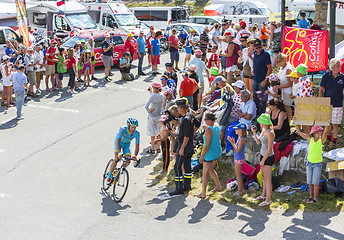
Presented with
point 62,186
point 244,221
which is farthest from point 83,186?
point 244,221

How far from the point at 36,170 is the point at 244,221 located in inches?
216

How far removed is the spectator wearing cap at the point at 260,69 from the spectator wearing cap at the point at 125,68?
29.1 ft

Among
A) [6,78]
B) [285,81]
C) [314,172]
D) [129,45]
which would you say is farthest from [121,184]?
[129,45]

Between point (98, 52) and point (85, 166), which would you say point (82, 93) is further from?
point (85, 166)

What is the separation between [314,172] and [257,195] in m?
1.33

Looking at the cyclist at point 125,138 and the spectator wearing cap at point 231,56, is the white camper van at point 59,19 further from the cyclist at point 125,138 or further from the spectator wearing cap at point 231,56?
the cyclist at point 125,138

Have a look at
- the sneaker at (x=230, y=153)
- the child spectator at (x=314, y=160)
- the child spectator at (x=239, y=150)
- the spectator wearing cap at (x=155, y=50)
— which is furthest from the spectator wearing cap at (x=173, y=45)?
the child spectator at (x=314, y=160)

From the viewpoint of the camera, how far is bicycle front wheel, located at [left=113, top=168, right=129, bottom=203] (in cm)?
1041

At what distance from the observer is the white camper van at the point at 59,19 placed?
87.9ft

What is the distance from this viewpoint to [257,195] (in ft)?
33.7

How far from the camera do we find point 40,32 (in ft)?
94.1

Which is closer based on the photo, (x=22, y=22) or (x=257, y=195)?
(x=257, y=195)

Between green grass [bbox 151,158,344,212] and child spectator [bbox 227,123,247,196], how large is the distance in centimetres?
21

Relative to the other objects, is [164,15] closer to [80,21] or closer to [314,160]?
[80,21]
